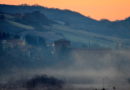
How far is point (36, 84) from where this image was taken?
4146 inches

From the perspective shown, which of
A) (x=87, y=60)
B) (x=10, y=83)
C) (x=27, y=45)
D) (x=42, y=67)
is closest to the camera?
(x=10, y=83)

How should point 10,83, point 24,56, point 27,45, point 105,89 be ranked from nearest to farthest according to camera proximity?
1. point 105,89
2. point 10,83
3. point 24,56
4. point 27,45

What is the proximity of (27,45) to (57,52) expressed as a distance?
11.2 metres

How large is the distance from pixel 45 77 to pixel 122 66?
2941 cm

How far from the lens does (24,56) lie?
152m

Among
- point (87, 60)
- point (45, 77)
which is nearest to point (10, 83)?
point (45, 77)

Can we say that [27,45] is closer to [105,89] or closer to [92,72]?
[92,72]

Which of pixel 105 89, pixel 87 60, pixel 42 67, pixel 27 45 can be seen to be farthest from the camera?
pixel 27 45

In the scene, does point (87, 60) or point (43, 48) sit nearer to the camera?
point (87, 60)

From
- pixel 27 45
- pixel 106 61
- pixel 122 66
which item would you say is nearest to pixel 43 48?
pixel 27 45

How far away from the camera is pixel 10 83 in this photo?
356ft

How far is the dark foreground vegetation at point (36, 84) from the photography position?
336 feet

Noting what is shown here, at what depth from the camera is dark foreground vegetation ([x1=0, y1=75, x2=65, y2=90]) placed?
102m

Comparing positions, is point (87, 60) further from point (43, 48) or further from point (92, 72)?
point (92, 72)
